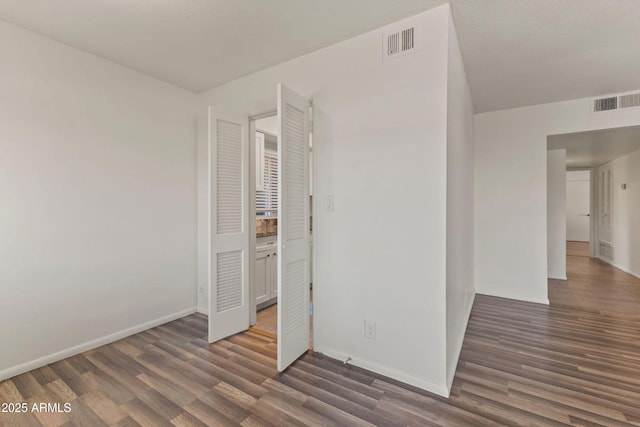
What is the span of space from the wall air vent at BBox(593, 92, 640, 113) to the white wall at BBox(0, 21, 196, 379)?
4.97 m

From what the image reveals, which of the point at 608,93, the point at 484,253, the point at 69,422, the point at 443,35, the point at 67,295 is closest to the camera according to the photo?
the point at 69,422

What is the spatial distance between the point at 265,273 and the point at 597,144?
221 inches

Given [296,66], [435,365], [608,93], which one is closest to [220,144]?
[296,66]

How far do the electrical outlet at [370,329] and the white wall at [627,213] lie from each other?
228 inches

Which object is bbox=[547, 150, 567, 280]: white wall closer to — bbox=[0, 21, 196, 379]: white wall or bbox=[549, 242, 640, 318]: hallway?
bbox=[549, 242, 640, 318]: hallway

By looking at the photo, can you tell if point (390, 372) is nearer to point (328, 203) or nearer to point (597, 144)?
point (328, 203)

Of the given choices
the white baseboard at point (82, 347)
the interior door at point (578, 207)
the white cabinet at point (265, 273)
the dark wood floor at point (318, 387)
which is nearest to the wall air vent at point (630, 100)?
the dark wood floor at point (318, 387)

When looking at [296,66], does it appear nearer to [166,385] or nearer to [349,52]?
[349,52]

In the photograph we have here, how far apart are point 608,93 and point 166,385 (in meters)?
5.42

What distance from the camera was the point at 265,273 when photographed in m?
3.60

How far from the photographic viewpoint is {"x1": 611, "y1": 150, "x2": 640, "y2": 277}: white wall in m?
5.05

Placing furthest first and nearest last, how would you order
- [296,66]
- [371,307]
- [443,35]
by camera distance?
1. [296,66]
2. [371,307]
3. [443,35]

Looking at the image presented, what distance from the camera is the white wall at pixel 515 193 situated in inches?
147

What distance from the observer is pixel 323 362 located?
2.35m
